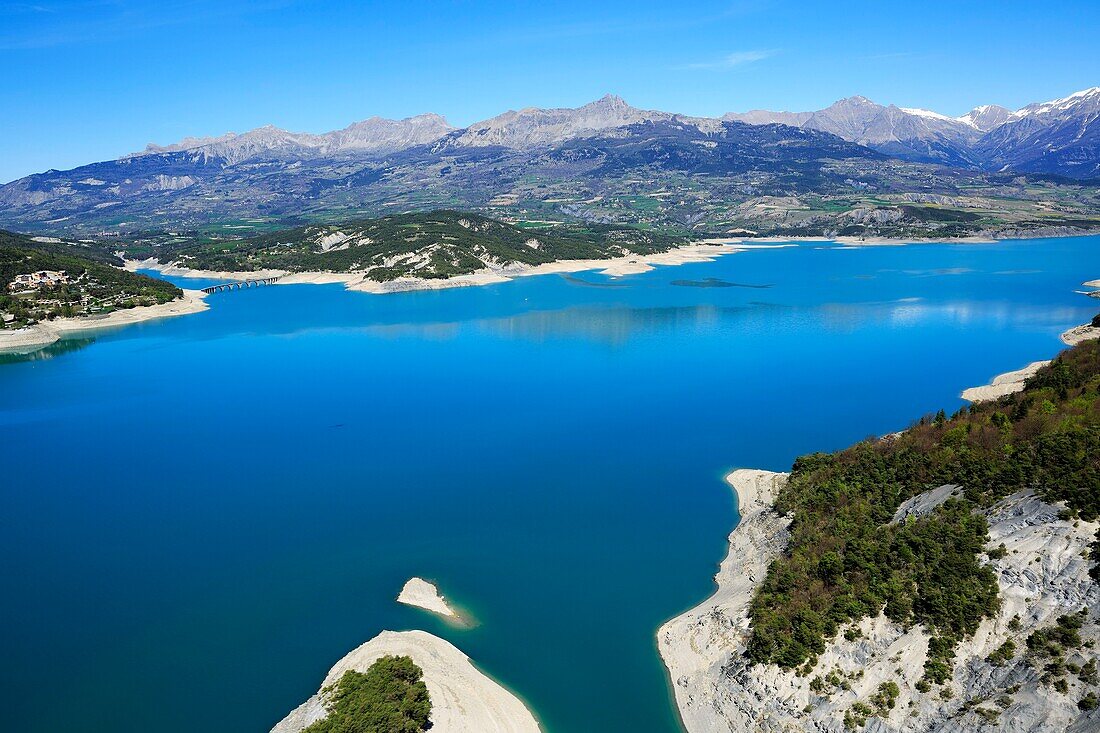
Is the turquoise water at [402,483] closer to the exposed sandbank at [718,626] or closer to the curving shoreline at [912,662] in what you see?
the exposed sandbank at [718,626]

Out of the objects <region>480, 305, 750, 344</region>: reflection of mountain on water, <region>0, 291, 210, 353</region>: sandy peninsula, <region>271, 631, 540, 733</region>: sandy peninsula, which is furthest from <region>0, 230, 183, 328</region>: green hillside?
<region>271, 631, 540, 733</region>: sandy peninsula

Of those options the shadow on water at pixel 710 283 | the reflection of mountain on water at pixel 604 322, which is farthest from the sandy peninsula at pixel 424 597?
the shadow on water at pixel 710 283

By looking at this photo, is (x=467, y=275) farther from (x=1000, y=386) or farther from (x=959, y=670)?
(x=959, y=670)

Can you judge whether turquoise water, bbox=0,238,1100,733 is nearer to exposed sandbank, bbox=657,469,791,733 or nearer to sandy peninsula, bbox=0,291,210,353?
exposed sandbank, bbox=657,469,791,733

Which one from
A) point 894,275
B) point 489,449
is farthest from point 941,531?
point 894,275

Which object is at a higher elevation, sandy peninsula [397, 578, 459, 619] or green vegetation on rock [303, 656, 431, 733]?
A: green vegetation on rock [303, 656, 431, 733]

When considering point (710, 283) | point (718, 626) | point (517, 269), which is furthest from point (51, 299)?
point (718, 626)
